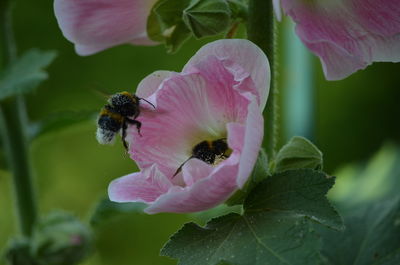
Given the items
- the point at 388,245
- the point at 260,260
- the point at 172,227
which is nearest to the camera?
the point at 260,260

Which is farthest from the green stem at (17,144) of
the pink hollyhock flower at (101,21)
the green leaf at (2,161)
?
the pink hollyhock flower at (101,21)

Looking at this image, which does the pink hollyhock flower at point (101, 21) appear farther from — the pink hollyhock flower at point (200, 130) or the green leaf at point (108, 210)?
the green leaf at point (108, 210)

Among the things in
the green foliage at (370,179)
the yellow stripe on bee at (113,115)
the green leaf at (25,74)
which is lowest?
the green foliage at (370,179)

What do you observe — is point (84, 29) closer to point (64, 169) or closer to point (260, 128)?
point (260, 128)

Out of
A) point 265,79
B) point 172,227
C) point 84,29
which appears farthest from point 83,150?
point 265,79

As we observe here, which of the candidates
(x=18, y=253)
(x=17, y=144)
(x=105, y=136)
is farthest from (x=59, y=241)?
(x=105, y=136)

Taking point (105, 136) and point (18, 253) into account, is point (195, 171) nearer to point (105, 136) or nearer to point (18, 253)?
point (105, 136)

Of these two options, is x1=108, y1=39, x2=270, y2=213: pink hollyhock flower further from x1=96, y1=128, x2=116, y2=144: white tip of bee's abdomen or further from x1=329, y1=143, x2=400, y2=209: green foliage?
x1=329, y1=143, x2=400, y2=209: green foliage

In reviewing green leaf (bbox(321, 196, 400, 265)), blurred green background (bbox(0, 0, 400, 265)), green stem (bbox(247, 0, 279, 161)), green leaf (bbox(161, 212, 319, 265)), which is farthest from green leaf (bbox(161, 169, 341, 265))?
blurred green background (bbox(0, 0, 400, 265))
